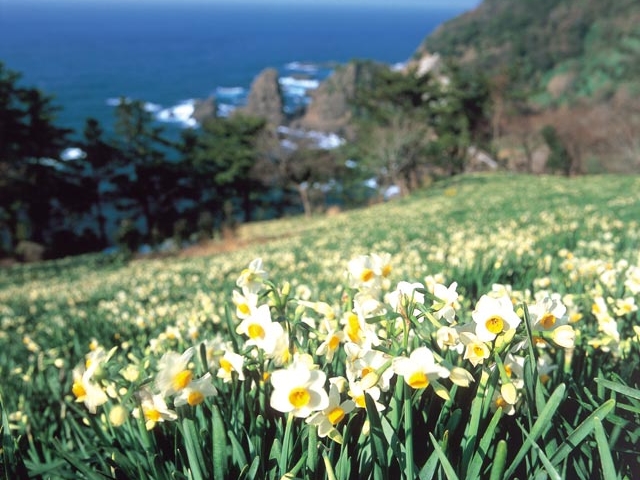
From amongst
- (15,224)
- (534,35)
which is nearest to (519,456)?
(15,224)

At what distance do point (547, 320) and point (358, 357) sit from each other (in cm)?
38

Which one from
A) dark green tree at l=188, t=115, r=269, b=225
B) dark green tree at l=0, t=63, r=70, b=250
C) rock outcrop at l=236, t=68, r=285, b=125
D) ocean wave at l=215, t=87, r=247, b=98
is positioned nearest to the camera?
dark green tree at l=0, t=63, r=70, b=250

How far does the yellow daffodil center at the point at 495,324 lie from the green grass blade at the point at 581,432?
0.20 metres

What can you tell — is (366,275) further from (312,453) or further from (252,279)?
(312,453)

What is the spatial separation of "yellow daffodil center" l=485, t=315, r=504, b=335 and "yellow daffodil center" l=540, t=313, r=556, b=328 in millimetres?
121

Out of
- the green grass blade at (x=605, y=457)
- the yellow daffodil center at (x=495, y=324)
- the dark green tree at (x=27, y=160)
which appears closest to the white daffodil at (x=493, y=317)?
the yellow daffodil center at (x=495, y=324)

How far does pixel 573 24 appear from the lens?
229 feet

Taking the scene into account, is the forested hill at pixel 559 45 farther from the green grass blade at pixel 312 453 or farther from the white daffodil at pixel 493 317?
the green grass blade at pixel 312 453

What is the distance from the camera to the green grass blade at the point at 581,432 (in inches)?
32.7

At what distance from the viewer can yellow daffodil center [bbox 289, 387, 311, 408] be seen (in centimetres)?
87

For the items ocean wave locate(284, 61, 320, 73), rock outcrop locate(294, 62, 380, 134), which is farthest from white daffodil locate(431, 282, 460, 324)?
ocean wave locate(284, 61, 320, 73)

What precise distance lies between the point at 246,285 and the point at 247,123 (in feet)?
109

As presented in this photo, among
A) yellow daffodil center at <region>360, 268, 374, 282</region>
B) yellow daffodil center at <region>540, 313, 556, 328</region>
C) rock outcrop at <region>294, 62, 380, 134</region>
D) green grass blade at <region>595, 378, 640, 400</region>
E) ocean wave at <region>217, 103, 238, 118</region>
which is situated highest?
ocean wave at <region>217, 103, 238, 118</region>

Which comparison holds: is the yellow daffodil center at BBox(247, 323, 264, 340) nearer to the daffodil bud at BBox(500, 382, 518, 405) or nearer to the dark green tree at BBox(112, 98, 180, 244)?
the daffodil bud at BBox(500, 382, 518, 405)
